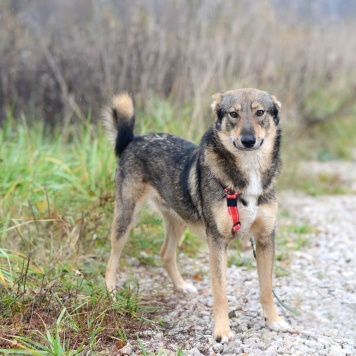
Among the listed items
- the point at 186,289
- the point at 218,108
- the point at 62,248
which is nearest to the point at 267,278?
the point at 186,289

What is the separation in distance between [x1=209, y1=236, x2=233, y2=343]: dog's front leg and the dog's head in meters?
0.64

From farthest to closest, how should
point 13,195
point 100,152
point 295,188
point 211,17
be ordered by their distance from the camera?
point 211,17 → point 295,188 → point 100,152 → point 13,195

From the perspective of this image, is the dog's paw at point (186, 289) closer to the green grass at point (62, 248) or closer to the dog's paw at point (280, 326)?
the green grass at point (62, 248)

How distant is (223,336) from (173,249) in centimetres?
129

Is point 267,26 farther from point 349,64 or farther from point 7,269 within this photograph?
point 7,269

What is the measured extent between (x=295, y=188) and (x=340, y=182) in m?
0.81

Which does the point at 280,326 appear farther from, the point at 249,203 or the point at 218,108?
the point at 218,108

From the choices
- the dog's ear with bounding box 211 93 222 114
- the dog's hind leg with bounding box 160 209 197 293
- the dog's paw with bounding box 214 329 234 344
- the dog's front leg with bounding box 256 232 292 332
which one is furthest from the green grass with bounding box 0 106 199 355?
the dog's ear with bounding box 211 93 222 114

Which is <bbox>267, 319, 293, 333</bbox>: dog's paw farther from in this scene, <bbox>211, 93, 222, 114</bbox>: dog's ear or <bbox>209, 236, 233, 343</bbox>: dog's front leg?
<bbox>211, 93, 222, 114</bbox>: dog's ear

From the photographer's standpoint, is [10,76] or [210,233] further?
[10,76]

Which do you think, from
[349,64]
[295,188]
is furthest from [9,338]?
[349,64]

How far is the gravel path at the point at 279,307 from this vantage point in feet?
12.2

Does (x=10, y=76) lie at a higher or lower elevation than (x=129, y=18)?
lower

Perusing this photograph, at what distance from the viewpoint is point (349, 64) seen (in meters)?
14.3
